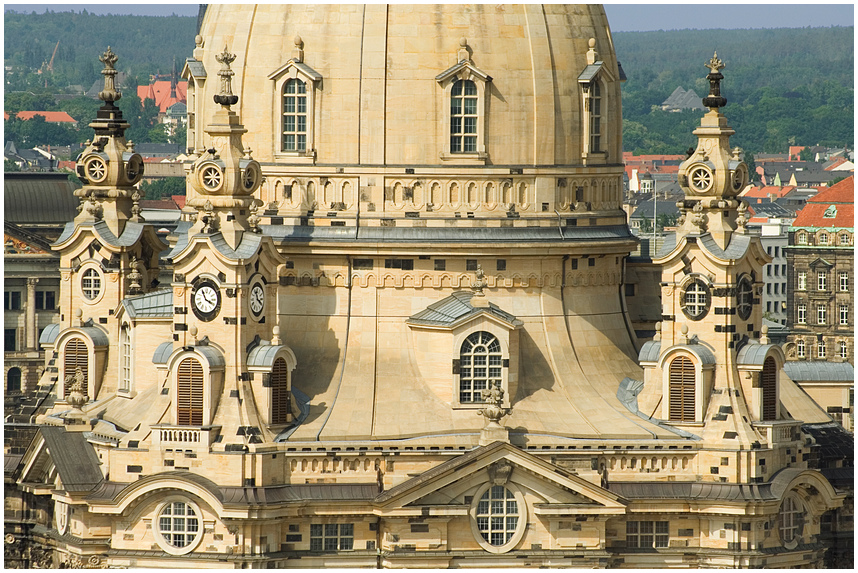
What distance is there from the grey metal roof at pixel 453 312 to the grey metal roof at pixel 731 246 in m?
8.00

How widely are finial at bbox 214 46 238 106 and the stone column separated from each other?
7651 centimetres

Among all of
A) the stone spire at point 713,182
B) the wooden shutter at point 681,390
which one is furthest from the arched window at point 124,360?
the stone spire at point 713,182

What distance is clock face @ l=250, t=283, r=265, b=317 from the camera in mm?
105312

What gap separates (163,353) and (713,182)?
73.7 ft

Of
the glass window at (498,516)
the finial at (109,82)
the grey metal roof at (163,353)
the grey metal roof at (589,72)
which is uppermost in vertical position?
the finial at (109,82)

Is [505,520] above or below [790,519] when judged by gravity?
below

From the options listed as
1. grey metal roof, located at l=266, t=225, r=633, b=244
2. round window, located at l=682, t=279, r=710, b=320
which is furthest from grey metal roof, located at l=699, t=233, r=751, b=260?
grey metal roof, located at l=266, t=225, r=633, b=244

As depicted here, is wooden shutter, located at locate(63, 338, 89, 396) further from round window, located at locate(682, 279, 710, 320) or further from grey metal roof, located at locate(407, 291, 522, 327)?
round window, located at locate(682, 279, 710, 320)

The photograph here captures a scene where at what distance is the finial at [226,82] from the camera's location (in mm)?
107125

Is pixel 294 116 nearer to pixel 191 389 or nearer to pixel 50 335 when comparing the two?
pixel 191 389

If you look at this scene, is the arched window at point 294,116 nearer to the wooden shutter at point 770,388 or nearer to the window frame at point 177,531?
the window frame at point 177,531

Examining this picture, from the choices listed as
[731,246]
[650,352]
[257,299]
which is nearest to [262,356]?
[257,299]

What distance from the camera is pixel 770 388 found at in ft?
355

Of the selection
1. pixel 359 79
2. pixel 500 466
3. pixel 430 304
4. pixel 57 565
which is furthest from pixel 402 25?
pixel 57 565
